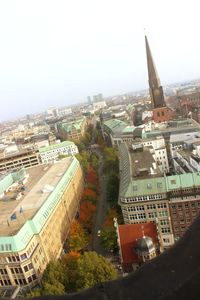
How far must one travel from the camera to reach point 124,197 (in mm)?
56781

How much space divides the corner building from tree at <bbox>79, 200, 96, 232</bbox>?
2350 millimetres

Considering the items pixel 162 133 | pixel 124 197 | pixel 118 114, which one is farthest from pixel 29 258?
pixel 118 114

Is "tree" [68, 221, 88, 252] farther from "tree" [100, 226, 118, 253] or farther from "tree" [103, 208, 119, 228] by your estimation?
"tree" [100, 226, 118, 253]

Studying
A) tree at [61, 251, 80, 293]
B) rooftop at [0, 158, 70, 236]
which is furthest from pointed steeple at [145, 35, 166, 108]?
tree at [61, 251, 80, 293]

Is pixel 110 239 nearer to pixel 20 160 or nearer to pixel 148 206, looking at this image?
pixel 148 206

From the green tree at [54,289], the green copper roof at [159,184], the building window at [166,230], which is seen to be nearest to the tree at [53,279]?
the green tree at [54,289]

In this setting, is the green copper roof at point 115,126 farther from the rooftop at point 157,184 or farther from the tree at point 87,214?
the rooftop at point 157,184

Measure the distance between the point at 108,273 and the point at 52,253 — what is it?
16.7 meters

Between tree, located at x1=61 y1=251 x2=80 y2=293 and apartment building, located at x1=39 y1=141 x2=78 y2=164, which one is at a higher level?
tree, located at x1=61 y1=251 x2=80 y2=293

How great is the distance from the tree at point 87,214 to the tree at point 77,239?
16.2ft

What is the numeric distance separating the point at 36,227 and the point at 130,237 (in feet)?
49.8

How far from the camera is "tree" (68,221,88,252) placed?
2359 inches

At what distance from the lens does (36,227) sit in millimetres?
53844

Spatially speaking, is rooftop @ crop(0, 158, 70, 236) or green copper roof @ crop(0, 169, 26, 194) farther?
green copper roof @ crop(0, 169, 26, 194)
